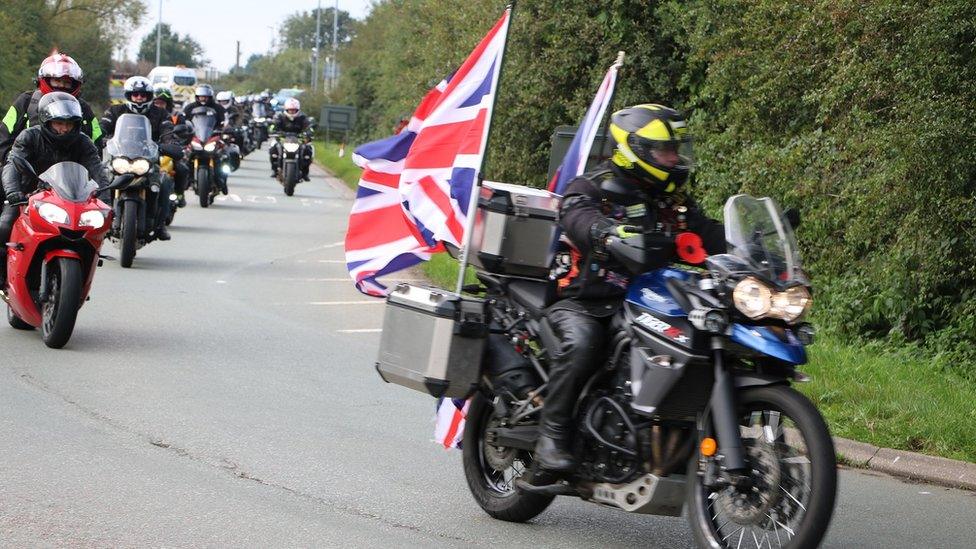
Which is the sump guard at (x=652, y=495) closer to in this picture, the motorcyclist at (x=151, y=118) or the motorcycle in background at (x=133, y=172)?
the motorcycle in background at (x=133, y=172)

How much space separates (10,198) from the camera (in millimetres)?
11258

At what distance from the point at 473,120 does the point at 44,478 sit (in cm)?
273

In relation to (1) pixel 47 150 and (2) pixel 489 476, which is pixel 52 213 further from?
(2) pixel 489 476

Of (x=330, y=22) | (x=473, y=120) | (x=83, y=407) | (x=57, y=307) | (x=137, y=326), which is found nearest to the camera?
(x=473, y=120)

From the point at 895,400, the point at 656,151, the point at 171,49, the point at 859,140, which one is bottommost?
the point at 171,49

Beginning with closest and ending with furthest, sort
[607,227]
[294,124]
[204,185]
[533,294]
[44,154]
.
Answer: [607,227], [533,294], [44,154], [204,185], [294,124]

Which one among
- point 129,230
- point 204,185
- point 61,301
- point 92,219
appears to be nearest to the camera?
point 61,301

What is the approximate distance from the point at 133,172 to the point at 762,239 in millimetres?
11752

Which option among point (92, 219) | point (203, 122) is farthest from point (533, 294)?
point (203, 122)

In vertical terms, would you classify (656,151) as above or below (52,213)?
above

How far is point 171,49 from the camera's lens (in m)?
156

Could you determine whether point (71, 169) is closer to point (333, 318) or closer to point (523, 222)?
point (333, 318)

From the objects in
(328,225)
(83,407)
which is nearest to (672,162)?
(83,407)

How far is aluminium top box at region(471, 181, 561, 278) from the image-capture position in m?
6.83
